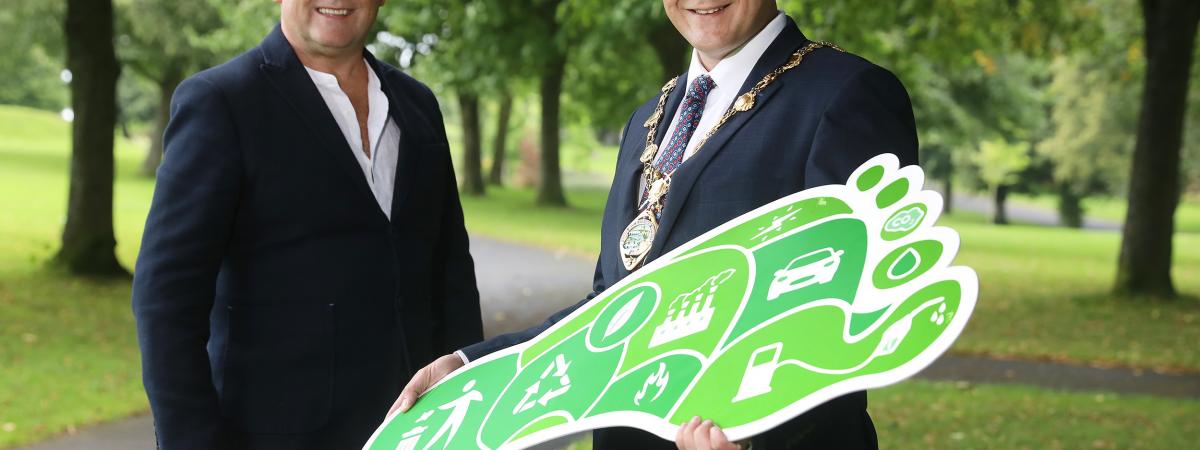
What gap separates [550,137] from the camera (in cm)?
3312

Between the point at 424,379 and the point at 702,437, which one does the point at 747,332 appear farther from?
the point at 424,379

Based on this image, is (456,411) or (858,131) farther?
(456,411)

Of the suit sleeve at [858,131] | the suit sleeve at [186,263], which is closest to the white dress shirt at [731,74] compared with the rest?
the suit sleeve at [858,131]

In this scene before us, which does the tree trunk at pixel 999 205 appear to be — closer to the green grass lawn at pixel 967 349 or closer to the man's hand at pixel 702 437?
the green grass lawn at pixel 967 349

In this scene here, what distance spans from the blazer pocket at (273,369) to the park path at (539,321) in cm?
420

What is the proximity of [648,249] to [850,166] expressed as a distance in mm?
498

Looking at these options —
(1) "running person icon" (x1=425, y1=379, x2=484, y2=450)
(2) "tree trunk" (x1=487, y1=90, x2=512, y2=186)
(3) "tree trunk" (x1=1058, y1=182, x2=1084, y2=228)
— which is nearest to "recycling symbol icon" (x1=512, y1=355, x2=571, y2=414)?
(1) "running person icon" (x1=425, y1=379, x2=484, y2=450)

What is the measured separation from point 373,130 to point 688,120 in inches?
36.3

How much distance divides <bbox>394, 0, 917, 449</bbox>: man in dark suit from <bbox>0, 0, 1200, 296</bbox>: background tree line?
10.5m

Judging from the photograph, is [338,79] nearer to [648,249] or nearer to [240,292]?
[240,292]

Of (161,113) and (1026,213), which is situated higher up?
(161,113)

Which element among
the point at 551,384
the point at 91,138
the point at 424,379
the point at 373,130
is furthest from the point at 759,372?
the point at 91,138

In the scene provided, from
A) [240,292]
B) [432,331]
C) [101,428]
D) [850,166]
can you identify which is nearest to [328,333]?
[240,292]

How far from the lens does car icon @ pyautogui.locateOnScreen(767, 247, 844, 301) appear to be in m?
2.12
